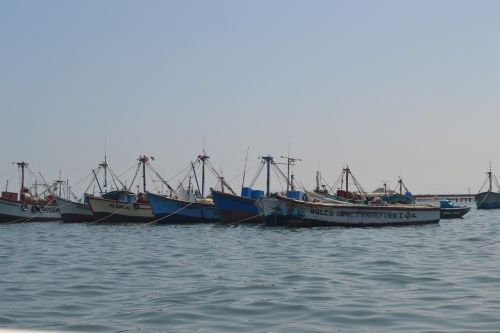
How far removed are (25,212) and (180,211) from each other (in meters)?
16.4

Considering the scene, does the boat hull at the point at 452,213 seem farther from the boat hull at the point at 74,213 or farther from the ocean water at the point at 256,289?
the ocean water at the point at 256,289

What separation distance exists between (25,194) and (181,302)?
50881 mm

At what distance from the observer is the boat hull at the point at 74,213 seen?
56469 mm

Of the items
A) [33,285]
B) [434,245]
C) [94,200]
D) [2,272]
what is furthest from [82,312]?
[94,200]

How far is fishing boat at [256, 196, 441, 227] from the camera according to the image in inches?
1513

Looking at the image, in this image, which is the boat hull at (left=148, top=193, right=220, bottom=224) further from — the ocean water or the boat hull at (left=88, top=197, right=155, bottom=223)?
the ocean water

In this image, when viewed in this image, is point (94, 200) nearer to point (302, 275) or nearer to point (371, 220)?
point (371, 220)

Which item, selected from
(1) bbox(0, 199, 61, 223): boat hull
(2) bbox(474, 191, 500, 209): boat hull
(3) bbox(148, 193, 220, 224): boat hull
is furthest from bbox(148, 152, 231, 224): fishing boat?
(2) bbox(474, 191, 500, 209): boat hull

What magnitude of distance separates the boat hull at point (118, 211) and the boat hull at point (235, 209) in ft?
27.1

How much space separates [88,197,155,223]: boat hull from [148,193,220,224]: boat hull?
9.51ft

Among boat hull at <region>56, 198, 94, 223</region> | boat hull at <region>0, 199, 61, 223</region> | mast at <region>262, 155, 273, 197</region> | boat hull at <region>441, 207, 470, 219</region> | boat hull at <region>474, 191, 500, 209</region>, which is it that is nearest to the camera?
mast at <region>262, 155, 273, 197</region>

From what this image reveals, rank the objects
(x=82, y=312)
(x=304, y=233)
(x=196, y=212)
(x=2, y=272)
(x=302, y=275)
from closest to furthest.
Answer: (x=82, y=312) → (x=302, y=275) → (x=2, y=272) → (x=304, y=233) → (x=196, y=212)

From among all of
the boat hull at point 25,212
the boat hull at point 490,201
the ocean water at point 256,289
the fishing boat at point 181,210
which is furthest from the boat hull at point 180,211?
the boat hull at point 490,201

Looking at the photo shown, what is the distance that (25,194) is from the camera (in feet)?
196
